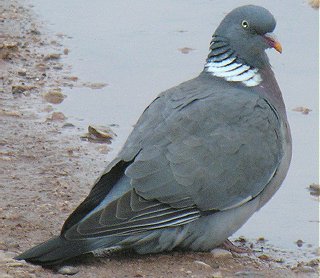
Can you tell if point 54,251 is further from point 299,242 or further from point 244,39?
point 244,39

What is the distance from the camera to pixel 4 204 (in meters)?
7.73

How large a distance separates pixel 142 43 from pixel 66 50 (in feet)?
2.20

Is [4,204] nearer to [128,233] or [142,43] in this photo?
[128,233]

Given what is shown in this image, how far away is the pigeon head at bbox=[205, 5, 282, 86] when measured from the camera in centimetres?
793

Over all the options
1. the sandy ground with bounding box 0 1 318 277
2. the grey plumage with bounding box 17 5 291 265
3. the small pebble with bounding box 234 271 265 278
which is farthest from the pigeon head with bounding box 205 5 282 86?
the small pebble with bounding box 234 271 265 278

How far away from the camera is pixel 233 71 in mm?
7852

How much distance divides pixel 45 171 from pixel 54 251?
172cm

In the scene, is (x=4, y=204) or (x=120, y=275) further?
(x=4, y=204)

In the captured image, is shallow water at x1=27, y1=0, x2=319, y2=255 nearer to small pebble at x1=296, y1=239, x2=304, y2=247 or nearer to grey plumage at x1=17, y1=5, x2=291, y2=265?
small pebble at x1=296, y1=239, x2=304, y2=247

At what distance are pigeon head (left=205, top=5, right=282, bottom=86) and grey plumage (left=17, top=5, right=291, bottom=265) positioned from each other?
0.43 ft

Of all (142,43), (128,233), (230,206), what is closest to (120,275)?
(128,233)

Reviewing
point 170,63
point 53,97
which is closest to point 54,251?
point 53,97

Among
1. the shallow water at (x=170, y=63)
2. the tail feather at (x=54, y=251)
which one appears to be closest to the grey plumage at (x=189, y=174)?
the tail feather at (x=54, y=251)

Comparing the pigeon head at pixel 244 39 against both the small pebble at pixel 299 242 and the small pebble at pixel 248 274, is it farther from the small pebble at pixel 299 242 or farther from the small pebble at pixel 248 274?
the small pebble at pixel 248 274
